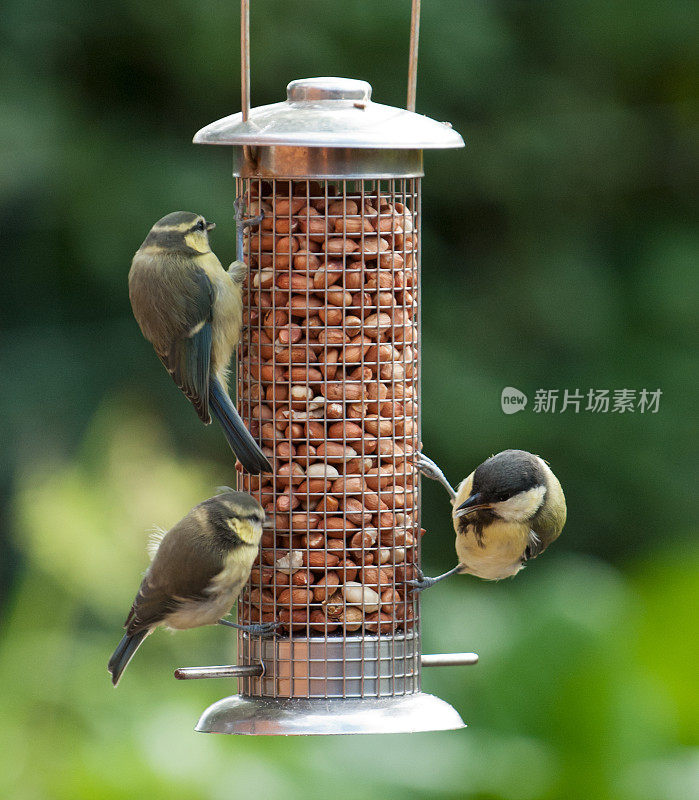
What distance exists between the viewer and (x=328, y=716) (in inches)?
136

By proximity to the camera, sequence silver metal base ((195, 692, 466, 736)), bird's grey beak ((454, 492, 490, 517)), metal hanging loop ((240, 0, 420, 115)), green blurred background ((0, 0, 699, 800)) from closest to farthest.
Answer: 1. metal hanging loop ((240, 0, 420, 115))
2. silver metal base ((195, 692, 466, 736))
3. bird's grey beak ((454, 492, 490, 517))
4. green blurred background ((0, 0, 699, 800))

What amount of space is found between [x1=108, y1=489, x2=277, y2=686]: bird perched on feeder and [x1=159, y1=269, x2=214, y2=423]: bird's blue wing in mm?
268

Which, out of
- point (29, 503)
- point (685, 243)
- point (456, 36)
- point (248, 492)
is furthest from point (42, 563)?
point (685, 243)

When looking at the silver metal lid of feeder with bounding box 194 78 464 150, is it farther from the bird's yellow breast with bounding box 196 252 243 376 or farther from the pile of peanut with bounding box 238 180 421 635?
the bird's yellow breast with bounding box 196 252 243 376

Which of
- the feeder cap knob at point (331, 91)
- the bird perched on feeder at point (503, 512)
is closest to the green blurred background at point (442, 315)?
the bird perched on feeder at point (503, 512)

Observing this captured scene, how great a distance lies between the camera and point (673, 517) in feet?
24.2

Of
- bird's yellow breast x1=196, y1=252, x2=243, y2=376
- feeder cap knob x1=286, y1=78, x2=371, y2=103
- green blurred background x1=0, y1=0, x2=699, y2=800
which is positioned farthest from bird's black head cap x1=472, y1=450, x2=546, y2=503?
green blurred background x1=0, y1=0, x2=699, y2=800

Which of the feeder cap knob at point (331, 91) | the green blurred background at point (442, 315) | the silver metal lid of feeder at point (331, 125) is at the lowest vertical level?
the green blurred background at point (442, 315)

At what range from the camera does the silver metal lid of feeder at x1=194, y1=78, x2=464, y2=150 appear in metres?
3.29

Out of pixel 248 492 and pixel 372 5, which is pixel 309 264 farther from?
pixel 372 5

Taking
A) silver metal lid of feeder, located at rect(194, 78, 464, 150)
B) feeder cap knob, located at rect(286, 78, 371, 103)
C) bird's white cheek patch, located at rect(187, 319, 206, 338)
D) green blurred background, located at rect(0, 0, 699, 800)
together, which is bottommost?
green blurred background, located at rect(0, 0, 699, 800)

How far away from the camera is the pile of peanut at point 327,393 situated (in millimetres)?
3654

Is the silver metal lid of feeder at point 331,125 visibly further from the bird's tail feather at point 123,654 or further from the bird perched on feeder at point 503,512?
the bird's tail feather at point 123,654

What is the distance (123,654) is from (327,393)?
Result: 84cm
